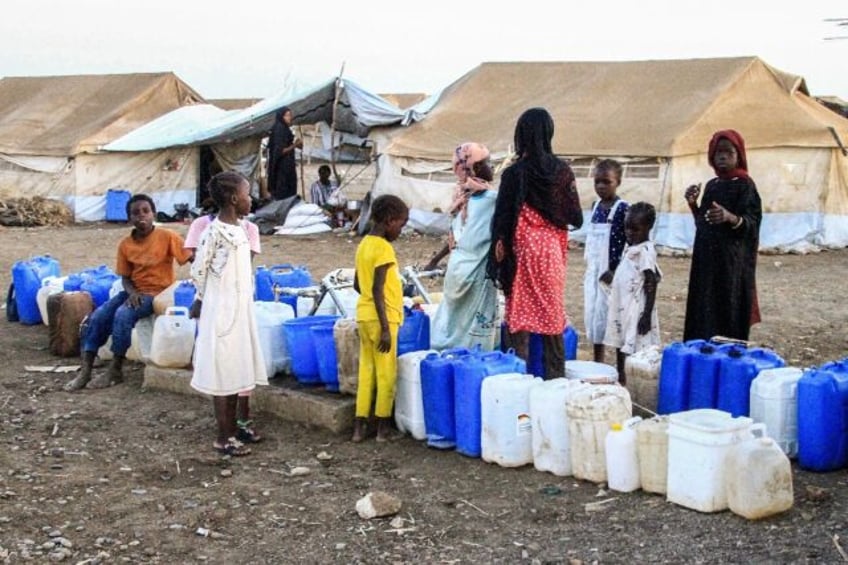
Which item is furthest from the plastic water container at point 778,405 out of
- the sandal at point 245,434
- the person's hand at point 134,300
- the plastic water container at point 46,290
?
the plastic water container at point 46,290

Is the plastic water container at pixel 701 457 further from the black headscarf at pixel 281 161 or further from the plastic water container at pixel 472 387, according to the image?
the black headscarf at pixel 281 161

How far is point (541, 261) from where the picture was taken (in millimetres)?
5723

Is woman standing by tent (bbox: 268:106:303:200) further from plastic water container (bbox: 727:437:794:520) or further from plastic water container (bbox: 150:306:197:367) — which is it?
plastic water container (bbox: 727:437:794:520)

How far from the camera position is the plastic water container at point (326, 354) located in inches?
249

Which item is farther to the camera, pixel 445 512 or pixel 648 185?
pixel 648 185

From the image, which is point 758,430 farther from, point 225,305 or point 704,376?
point 225,305

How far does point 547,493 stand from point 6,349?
18.2ft

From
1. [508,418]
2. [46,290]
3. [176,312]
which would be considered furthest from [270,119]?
[508,418]

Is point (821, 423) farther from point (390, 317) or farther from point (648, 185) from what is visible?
point (648, 185)

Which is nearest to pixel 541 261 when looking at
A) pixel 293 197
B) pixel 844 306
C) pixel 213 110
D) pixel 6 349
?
pixel 6 349

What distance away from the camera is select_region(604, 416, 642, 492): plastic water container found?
4785mm

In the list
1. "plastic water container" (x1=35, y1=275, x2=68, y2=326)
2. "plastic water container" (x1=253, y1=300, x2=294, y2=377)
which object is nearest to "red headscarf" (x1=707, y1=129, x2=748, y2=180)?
"plastic water container" (x1=253, y1=300, x2=294, y2=377)

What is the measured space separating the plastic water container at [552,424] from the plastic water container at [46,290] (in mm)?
5321

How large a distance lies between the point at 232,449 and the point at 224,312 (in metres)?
0.77
